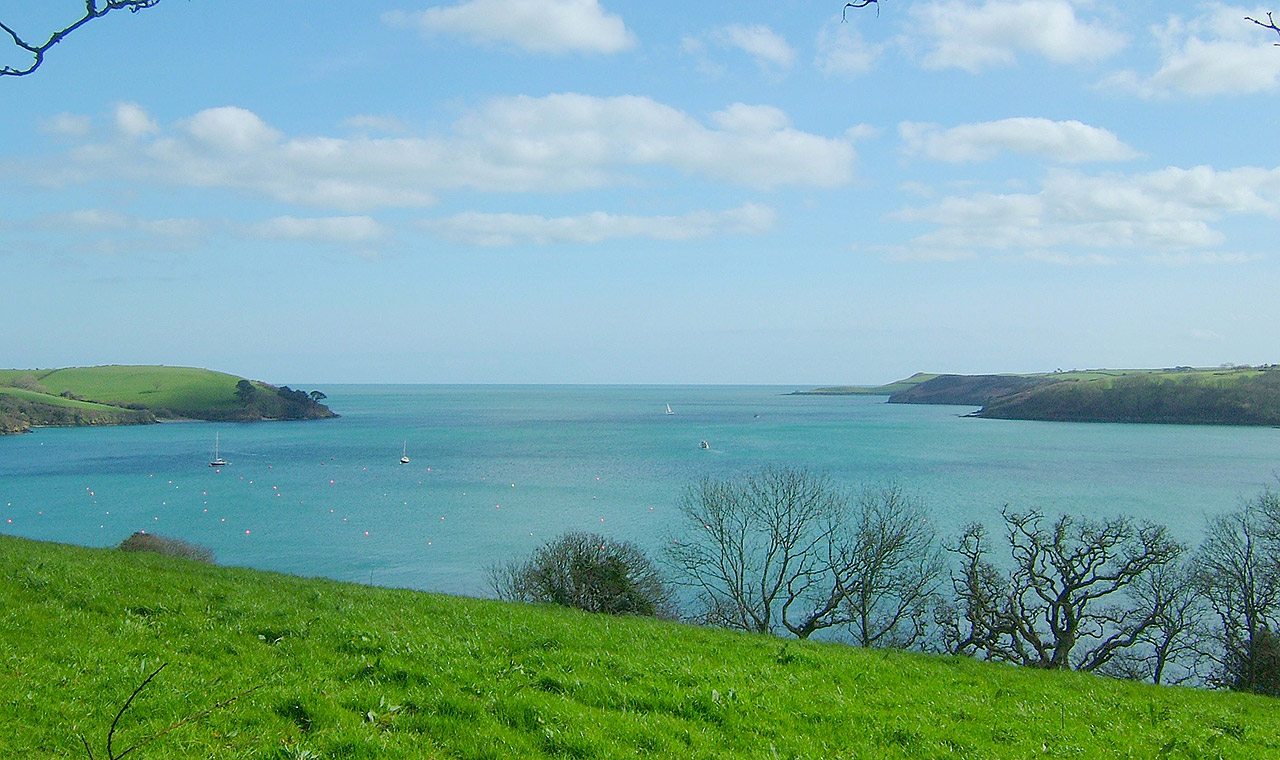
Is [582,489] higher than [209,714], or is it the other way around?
[209,714]

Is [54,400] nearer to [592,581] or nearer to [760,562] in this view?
[760,562]

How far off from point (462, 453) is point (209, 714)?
10397 cm

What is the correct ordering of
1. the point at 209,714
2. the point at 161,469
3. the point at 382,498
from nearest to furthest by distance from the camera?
1. the point at 209,714
2. the point at 382,498
3. the point at 161,469

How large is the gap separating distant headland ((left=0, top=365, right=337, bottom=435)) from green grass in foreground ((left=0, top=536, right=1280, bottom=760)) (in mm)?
185345

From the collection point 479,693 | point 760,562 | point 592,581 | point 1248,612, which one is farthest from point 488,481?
point 479,693

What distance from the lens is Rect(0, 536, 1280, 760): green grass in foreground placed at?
262 inches

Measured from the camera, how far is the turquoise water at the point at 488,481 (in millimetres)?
54344

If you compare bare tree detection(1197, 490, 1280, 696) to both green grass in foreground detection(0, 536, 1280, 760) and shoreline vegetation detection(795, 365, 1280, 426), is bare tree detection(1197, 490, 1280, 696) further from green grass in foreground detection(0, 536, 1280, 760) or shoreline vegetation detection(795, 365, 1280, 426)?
shoreline vegetation detection(795, 365, 1280, 426)

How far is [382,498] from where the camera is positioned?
71.2 metres

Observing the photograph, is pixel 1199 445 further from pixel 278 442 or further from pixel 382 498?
pixel 278 442

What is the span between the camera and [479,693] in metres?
7.85

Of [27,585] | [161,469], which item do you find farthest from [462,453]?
[27,585]

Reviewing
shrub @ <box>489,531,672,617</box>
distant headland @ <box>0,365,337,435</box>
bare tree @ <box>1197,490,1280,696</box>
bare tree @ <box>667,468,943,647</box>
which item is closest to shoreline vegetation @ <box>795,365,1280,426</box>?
bare tree @ <box>667,468,943,647</box>

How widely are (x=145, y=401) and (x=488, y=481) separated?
14416 centimetres
